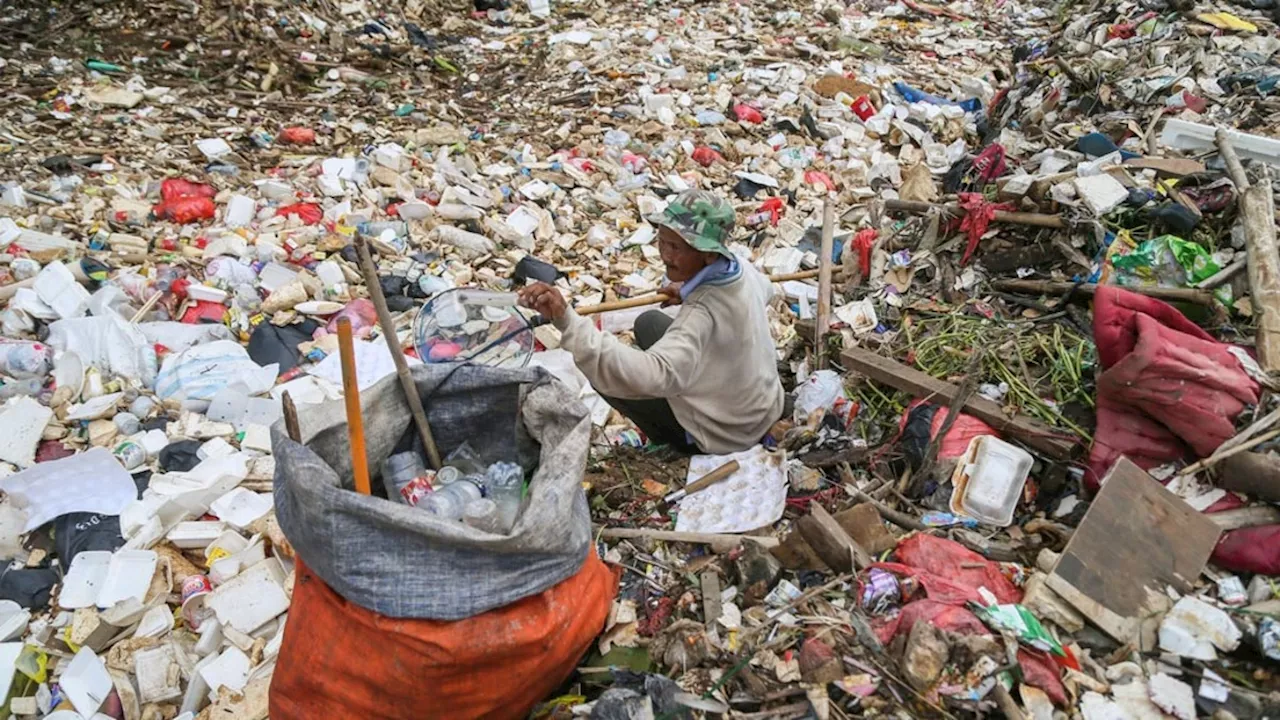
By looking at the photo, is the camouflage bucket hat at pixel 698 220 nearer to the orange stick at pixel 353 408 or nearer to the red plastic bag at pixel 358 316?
the orange stick at pixel 353 408

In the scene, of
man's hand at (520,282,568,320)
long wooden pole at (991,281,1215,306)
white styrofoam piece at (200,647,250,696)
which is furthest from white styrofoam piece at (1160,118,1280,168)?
white styrofoam piece at (200,647,250,696)

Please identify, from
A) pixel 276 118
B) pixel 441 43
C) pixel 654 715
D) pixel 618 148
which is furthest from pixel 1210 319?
pixel 441 43

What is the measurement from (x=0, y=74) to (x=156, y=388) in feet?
14.8

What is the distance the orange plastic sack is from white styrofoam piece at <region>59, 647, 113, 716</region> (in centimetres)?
94

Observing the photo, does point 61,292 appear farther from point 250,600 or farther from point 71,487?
point 250,600

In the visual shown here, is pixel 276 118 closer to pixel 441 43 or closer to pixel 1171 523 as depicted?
pixel 441 43

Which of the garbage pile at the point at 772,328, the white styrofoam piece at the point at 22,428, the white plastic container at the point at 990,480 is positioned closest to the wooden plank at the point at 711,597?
the garbage pile at the point at 772,328

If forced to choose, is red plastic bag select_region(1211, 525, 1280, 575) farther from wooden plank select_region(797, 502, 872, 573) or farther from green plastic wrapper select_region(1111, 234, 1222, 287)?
green plastic wrapper select_region(1111, 234, 1222, 287)

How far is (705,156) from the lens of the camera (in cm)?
648

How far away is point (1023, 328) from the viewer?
11.6 feet

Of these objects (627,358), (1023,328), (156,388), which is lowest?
(156,388)

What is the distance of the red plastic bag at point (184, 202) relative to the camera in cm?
510

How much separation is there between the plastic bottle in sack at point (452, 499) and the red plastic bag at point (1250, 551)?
7.12 ft

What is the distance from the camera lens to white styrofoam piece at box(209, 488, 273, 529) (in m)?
3.19
